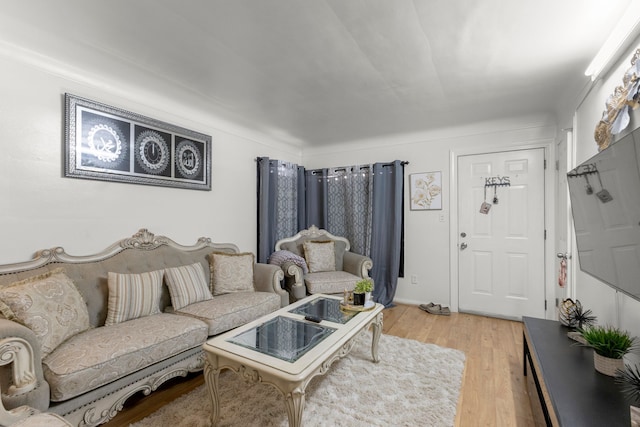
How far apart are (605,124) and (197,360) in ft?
10.1

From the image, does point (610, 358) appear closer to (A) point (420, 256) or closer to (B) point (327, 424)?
(B) point (327, 424)

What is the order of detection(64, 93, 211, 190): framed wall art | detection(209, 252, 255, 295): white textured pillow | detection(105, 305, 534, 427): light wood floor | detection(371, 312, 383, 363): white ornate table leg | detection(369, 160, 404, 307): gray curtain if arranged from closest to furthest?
detection(105, 305, 534, 427): light wood floor → detection(64, 93, 211, 190): framed wall art → detection(371, 312, 383, 363): white ornate table leg → detection(209, 252, 255, 295): white textured pillow → detection(369, 160, 404, 307): gray curtain

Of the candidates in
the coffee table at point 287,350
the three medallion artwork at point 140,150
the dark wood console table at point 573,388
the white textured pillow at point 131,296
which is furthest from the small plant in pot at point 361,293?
the three medallion artwork at point 140,150

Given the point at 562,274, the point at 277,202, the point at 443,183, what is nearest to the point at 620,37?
the point at 562,274

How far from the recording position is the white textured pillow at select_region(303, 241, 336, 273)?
12.3ft

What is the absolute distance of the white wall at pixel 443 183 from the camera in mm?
3414

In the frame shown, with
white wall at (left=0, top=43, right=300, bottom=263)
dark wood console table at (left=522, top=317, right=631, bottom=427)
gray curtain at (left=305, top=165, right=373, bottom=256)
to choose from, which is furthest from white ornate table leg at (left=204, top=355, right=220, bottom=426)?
gray curtain at (left=305, top=165, right=373, bottom=256)

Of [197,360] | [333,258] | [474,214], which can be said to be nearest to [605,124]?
[474,214]

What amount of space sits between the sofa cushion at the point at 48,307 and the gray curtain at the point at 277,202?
204 cm

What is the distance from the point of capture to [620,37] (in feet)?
5.05

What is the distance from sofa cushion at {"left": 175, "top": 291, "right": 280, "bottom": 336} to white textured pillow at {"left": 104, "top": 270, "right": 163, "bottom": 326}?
0.22 meters

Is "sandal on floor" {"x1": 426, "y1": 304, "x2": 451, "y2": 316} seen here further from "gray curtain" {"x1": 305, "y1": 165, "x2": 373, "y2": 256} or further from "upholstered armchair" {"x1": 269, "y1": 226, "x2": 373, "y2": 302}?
"gray curtain" {"x1": 305, "y1": 165, "x2": 373, "y2": 256}

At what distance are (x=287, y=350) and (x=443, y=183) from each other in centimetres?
296

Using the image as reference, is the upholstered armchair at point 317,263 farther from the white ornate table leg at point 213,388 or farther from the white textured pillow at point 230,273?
the white ornate table leg at point 213,388
